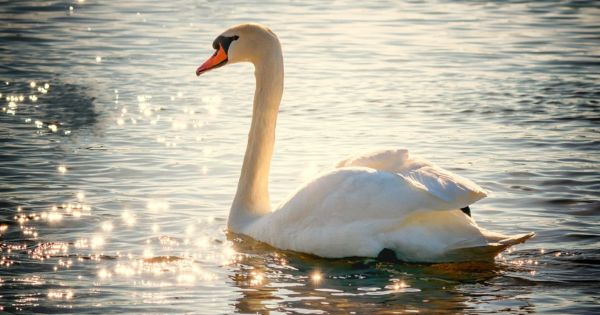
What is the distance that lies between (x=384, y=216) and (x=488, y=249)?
2.58 feet

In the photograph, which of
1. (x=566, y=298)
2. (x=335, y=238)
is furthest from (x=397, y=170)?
(x=566, y=298)

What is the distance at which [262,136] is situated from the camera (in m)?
10.5

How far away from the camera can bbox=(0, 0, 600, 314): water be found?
873cm

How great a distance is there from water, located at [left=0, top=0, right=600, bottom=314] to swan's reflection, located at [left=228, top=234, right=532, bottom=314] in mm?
24

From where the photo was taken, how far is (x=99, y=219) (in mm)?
10531

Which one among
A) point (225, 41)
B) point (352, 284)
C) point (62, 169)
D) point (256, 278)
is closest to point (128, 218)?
point (225, 41)

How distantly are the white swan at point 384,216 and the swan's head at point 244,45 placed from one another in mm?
1325

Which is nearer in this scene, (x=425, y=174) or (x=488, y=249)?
(x=488, y=249)

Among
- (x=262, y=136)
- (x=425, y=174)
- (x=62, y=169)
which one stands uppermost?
(x=262, y=136)

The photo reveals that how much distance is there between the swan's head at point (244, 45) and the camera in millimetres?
10406

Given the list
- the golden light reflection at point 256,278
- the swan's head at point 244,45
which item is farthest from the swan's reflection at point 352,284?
the swan's head at point 244,45

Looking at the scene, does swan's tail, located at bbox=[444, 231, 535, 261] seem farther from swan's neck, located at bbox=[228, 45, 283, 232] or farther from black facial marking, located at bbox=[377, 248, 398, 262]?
swan's neck, located at bbox=[228, 45, 283, 232]

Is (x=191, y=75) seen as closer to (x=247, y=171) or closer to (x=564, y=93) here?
(x=564, y=93)

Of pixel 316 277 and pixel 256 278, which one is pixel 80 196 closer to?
pixel 256 278
